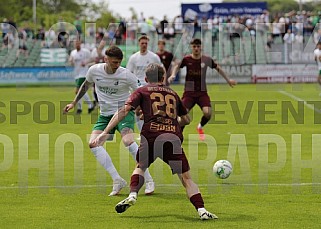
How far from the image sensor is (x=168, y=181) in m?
12.5

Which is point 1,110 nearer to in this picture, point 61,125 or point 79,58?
point 79,58

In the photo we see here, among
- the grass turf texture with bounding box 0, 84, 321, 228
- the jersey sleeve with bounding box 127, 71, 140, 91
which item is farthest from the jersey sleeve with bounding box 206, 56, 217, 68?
the jersey sleeve with bounding box 127, 71, 140, 91

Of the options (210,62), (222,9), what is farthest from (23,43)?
(210,62)

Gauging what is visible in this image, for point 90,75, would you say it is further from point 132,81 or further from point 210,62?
point 210,62

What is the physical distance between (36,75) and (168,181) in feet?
96.2

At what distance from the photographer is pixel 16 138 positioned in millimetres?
18734

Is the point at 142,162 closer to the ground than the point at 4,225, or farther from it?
farther from it

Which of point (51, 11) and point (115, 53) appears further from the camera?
point (51, 11)

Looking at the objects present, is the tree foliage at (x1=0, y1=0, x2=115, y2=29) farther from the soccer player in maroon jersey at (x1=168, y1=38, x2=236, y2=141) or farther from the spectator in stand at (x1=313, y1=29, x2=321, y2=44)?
the soccer player in maroon jersey at (x1=168, y1=38, x2=236, y2=141)

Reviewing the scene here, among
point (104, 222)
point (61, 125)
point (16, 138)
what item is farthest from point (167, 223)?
point (61, 125)

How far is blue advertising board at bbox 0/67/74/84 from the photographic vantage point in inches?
1601

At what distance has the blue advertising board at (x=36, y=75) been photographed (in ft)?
133

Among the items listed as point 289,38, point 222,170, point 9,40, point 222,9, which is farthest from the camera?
point 222,9

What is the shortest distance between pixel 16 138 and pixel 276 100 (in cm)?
1309
